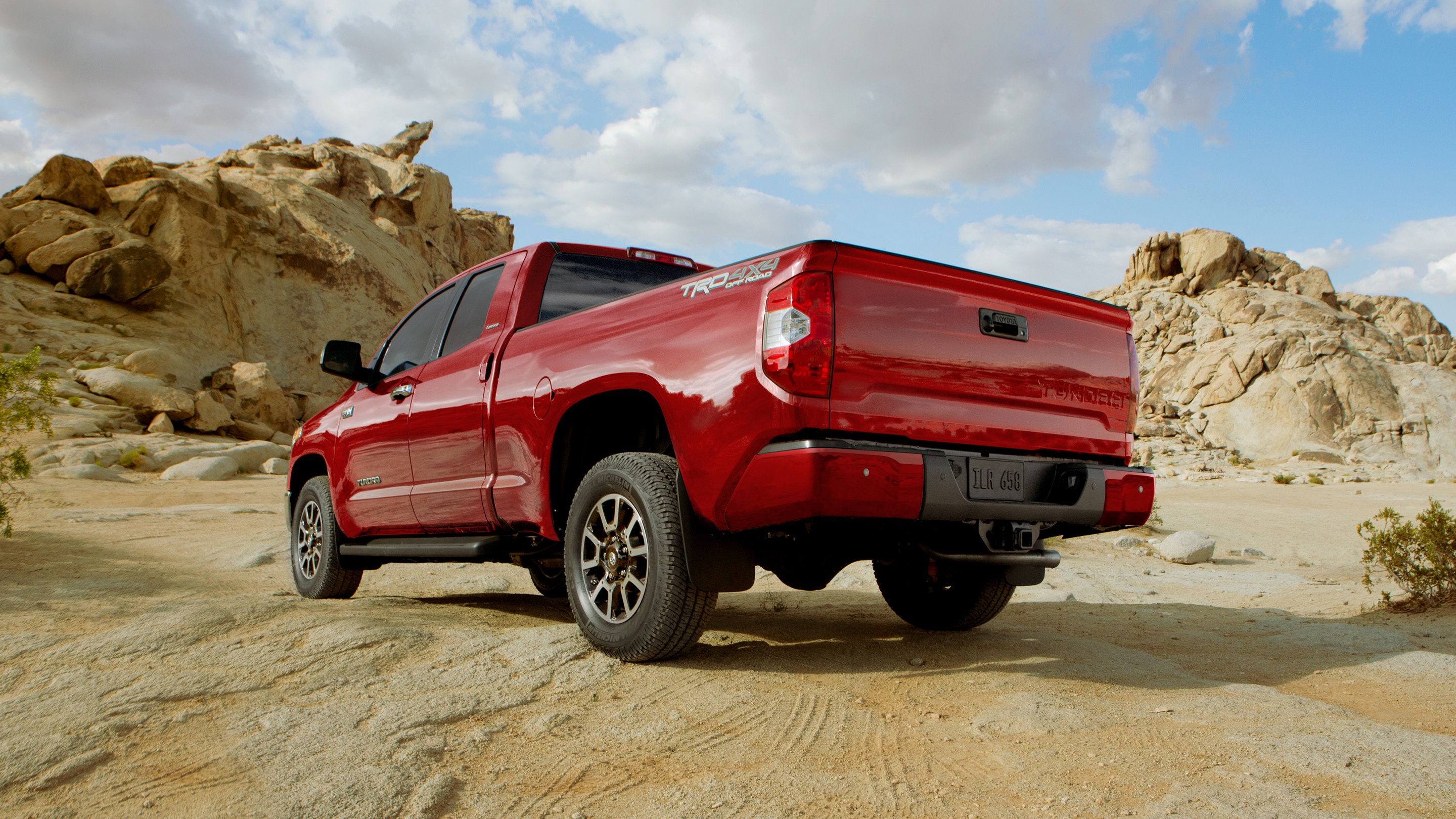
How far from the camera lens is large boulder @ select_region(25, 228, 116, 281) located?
2452 centimetres

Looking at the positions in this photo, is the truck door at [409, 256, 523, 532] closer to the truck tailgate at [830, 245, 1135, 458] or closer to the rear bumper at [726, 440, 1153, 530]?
the rear bumper at [726, 440, 1153, 530]

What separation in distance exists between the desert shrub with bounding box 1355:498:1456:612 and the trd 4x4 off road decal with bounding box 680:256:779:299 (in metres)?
5.11

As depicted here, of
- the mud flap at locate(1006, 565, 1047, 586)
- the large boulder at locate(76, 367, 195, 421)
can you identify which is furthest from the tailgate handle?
the large boulder at locate(76, 367, 195, 421)

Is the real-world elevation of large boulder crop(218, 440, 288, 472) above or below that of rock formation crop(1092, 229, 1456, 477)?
below

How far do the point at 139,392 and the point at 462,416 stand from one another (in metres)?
19.7

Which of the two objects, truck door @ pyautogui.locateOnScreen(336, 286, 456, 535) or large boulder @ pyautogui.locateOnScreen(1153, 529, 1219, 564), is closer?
truck door @ pyautogui.locateOnScreen(336, 286, 456, 535)

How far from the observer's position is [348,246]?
105 ft

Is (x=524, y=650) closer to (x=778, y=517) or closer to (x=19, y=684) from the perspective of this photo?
(x=778, y=517)

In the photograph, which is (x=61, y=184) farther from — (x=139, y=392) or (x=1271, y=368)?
(x=1271, y=368)

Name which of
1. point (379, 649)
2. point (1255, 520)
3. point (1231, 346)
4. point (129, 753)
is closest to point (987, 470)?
point (379, 649)

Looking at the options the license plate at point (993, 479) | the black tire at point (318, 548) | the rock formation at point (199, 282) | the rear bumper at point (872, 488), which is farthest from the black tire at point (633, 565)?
the rock formation at point (199, 282)

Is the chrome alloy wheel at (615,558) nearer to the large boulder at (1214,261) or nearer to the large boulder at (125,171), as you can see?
the large boulder at (125,171)

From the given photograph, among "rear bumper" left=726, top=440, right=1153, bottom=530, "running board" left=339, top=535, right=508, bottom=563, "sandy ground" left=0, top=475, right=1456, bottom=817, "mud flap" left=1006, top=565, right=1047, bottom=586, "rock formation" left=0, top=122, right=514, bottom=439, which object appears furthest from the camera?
"rock formation" left=0, top=122, right=514, bottom=439

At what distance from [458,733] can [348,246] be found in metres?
32.4
